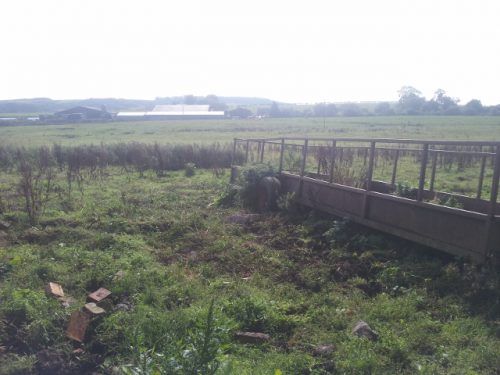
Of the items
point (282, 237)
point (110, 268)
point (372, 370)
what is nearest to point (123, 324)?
point (110, 268)

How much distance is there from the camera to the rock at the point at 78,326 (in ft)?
15.9

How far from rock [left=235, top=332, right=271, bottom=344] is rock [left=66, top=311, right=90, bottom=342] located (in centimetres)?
156

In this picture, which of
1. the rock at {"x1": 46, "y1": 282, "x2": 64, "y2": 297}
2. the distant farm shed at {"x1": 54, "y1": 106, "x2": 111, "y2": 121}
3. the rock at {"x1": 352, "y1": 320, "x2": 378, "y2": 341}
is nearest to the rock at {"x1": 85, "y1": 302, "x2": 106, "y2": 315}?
the rock at {"x1": 46, "y1": 282, "x2": 64, "y2": 297}

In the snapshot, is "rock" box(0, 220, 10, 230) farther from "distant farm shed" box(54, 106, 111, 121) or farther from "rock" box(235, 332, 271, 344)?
"distant farm shed" box(54, 106, 111, 121)

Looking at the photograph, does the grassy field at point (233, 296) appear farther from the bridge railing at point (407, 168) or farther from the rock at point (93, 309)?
the bridge railing at point (407, 168)

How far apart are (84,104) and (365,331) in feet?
416

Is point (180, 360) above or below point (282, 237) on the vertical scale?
above

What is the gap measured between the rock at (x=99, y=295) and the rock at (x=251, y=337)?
5.74 feet

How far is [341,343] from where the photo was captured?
4.60 meters

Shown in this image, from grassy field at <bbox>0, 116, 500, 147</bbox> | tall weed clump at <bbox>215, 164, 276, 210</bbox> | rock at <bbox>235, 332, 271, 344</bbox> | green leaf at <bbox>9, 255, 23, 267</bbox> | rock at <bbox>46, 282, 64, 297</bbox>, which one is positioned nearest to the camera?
rock at <bbox>235, 332, 271, 344</bbox>

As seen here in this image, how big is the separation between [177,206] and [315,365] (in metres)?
7.87

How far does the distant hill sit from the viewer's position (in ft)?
369

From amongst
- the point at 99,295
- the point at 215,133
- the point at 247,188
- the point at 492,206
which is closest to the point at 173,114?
the point at 215,133

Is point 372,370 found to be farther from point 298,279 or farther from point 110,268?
point 110,268
